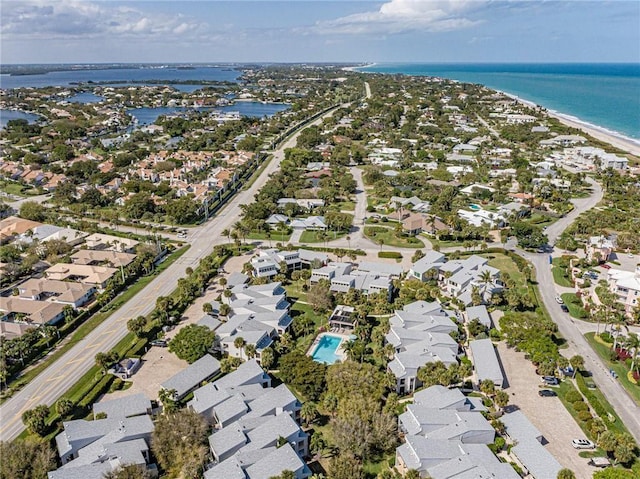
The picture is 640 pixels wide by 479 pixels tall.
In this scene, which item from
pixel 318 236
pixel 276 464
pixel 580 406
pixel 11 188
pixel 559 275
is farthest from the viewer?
pixel 11 188

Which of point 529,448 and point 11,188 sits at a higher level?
point 11,188

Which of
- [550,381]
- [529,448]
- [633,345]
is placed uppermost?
[633,345]

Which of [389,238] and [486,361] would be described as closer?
[486,361]

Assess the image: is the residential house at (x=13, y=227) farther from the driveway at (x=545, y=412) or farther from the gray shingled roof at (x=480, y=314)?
the driveway at (x=545, y=412)

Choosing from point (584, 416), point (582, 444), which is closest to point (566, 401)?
point (584, 416)

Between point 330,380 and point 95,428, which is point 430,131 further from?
point 95,428

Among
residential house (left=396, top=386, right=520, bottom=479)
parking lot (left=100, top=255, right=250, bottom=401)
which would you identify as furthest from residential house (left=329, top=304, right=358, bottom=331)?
parking lot (left=100, top=255, right=250, bottom=401)

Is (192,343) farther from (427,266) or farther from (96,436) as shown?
(427,266)
